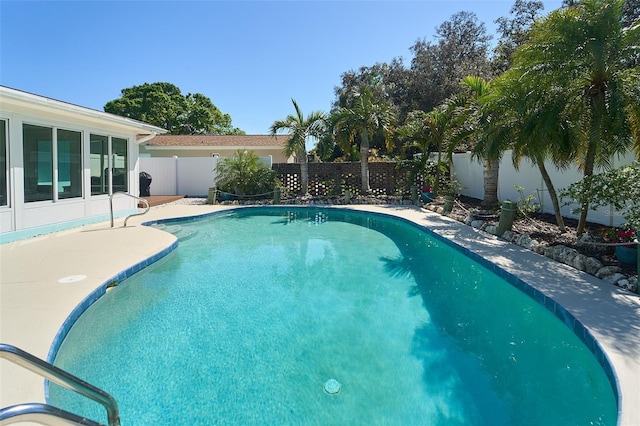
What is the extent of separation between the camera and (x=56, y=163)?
326 inches

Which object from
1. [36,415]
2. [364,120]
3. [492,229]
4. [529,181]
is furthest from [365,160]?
[36,415]

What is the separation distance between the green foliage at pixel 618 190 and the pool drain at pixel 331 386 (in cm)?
468

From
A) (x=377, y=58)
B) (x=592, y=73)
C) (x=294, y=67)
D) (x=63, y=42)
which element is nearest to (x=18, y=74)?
(x=63, y=42)

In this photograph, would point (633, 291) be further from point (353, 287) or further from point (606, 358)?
point (353, 287)

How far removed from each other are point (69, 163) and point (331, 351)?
8.41m

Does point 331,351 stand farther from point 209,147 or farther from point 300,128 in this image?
point 209,147

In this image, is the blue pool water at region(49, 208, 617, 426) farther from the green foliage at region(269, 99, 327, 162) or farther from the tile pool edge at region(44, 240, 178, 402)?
the green foliage at region(269, 99, 327, 162)

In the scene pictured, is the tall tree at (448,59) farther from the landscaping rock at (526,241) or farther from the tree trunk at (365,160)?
the landscaping rock at (526,241)

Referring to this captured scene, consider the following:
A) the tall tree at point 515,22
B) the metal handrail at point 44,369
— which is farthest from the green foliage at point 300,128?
the metal handrail at point 44,369

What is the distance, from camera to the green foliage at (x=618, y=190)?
5074mm

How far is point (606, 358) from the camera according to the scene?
3047mm

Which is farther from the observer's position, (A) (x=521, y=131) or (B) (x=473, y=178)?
(B) (x=473, y=178)

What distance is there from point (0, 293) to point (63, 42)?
17.1 metres

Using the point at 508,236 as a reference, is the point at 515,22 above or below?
above
